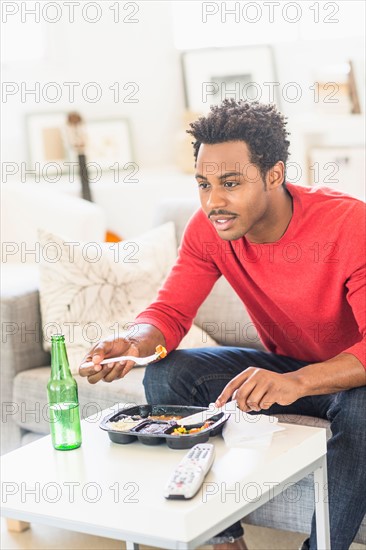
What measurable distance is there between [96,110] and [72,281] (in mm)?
2108

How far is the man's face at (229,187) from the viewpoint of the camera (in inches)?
74.9

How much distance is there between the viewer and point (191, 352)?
210cm

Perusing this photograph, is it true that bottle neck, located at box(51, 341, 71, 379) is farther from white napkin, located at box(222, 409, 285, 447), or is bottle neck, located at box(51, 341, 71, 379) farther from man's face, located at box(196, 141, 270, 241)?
man's face, located at box(196, 141, 270, 241)

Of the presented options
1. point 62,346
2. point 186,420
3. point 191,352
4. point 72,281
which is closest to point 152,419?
point 186,420

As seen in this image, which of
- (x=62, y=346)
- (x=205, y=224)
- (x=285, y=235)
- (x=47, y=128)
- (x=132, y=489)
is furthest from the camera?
(x=47, y=128)

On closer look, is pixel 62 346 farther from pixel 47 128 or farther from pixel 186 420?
pixel 47 128

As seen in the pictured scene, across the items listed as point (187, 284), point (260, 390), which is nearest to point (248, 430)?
point (260, 390)

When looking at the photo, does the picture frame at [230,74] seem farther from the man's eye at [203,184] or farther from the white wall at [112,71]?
the man's eye at [203,184]

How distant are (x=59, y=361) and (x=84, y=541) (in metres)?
0.80

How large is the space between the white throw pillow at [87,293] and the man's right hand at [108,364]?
1.83 ft

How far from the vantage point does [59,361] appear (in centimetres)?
169

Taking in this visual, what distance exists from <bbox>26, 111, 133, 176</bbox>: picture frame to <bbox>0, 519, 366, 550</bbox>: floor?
2222mm

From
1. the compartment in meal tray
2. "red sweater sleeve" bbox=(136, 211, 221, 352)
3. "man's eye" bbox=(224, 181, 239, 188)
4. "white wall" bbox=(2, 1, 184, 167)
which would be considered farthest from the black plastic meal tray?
"white wall" bbox=(2, 1, 184, 167)

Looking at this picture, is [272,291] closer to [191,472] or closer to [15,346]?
[191,472]
